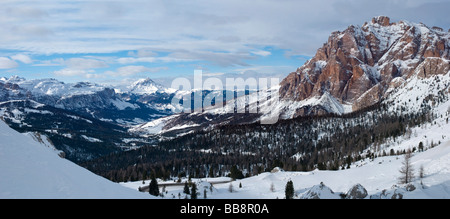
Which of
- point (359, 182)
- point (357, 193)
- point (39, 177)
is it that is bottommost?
point (359, 182)

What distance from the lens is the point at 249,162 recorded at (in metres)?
199

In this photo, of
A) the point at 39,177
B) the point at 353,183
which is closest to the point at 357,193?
the point at 353,183

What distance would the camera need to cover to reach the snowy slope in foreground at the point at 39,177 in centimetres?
2717

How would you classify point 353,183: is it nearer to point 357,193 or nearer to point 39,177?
point 357,193

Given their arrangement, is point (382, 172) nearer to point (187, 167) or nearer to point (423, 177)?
point (423, 177)

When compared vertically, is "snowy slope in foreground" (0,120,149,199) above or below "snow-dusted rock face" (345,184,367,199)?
above

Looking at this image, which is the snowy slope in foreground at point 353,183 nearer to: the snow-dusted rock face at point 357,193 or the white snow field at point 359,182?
the white snow field at point 359,182

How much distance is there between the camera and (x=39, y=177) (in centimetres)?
2959

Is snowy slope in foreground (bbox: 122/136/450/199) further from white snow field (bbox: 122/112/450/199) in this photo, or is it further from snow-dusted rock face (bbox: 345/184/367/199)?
snow-dusted rock face (bbox: 345/184/367/199)

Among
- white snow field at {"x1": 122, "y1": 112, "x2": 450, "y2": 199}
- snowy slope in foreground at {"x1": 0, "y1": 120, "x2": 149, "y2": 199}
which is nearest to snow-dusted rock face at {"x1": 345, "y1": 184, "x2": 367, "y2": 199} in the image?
white snow field at {"x1": 122, "y1": 112, "x2": 450, "y2": 199}

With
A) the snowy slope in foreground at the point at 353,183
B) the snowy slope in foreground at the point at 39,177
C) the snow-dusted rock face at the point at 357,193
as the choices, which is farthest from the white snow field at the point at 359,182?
the snowy slope in foreground at the point at 39,177

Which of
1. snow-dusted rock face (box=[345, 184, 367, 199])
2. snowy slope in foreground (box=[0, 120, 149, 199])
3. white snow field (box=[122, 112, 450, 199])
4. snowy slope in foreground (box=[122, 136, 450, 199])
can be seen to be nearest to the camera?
snowy slope in foreground (box=[0, 120, 149, 199])

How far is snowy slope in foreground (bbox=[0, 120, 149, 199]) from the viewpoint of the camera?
89.2ft
